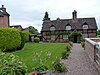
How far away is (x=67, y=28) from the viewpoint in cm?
4875

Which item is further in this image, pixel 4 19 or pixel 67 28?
pixel 67 28

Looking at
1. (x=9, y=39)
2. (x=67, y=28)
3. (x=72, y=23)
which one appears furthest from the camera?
(x=72, y=23)

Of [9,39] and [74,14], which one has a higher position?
[74,14]

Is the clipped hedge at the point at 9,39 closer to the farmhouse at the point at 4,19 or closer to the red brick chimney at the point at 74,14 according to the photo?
the farmhouse at the point at 4,19

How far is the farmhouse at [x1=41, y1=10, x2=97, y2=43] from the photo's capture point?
47.1 m

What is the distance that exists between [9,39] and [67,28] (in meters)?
31.2

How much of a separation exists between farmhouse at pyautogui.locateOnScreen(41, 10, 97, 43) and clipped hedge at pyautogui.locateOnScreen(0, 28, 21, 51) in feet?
94.3

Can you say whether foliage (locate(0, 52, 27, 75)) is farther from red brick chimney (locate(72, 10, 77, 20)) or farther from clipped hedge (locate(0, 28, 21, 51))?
red brick chimney (locate(72, 10, 77, 20))

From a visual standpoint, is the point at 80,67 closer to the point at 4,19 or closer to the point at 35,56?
the point at 35,56

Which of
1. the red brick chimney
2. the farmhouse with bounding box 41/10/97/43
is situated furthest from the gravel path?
the red brick chimney

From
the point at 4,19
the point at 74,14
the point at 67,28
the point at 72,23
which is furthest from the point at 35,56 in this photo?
the point at 74,14

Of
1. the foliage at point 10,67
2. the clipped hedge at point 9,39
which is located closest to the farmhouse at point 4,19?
the clipped hedge at point 9,39

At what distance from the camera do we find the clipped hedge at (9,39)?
1792cm

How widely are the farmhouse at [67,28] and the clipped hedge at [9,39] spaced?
28756 mm
